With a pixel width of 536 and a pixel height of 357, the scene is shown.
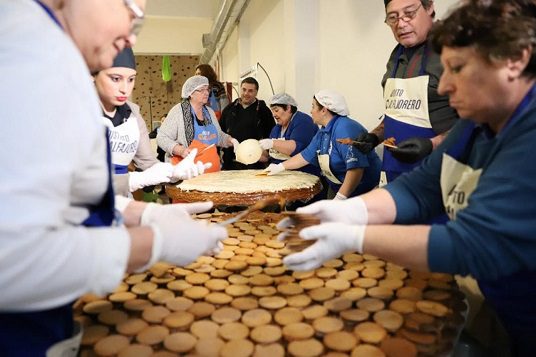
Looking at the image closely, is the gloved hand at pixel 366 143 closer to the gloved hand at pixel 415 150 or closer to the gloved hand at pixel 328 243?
the gloved hand at pixel 415 150

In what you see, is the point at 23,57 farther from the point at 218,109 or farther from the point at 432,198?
the point at 218,109

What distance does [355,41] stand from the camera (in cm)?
318

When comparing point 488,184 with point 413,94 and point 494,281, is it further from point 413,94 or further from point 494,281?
point 413,94

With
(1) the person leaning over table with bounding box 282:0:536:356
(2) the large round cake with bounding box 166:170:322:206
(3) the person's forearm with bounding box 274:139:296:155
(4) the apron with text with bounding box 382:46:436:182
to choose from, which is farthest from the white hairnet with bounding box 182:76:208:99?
(1) the person leaning over table with bounding box 282:0:536:356

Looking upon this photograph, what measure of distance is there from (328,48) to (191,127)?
151cm

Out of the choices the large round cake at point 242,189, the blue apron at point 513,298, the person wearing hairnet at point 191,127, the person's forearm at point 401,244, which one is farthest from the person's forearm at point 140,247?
the person wearing hairnet at point 191,127

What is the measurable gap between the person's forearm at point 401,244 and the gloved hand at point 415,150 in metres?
0.81

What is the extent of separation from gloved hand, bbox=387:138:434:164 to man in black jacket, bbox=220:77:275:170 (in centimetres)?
268

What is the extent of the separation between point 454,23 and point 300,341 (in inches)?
31.2

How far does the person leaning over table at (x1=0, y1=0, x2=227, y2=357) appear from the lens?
547 mm

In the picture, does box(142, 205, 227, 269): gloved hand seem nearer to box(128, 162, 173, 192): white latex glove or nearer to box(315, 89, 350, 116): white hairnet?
box(128, 162, 173, 192): white latex glove

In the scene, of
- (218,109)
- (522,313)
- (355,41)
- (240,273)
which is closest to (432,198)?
(522,313)

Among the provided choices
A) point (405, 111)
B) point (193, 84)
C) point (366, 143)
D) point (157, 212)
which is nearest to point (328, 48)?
point (193, 84)

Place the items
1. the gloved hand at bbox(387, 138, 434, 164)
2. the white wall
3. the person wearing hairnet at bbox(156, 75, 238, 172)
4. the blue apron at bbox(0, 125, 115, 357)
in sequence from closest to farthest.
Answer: the blue apron at bbox(0, 125, 115, 357), the gloved hand at bbox(387, 138, 434, 164), the white wall, the person wearing hairnet at bbox(156, 75, 238, 172)
